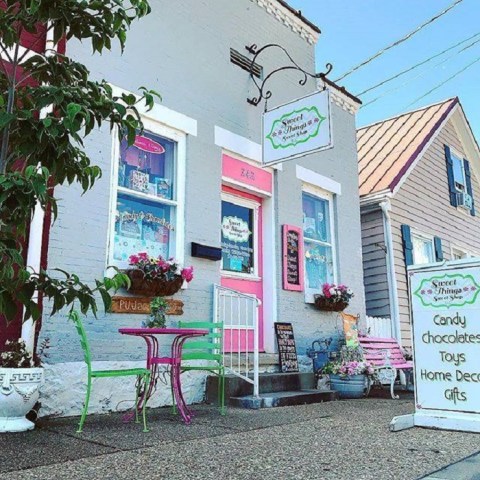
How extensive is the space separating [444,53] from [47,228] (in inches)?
330

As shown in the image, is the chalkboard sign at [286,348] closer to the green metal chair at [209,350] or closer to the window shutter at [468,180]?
the green metal chair at [209,350]

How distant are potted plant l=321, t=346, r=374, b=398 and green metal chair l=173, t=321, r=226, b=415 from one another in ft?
5.48

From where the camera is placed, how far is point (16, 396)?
12.1ft

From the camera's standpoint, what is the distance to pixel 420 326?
4.44 m

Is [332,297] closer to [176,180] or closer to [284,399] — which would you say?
[284,399]

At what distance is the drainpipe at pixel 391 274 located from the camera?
8.98 metres

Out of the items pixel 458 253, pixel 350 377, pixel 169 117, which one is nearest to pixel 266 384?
pixel 350 377

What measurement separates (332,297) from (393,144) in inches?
219

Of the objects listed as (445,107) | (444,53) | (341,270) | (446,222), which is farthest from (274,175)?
(445,107)

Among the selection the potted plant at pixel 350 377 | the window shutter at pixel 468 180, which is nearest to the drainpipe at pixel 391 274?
the potted plant at pixel 350 377

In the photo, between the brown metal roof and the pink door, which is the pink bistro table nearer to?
the pink door

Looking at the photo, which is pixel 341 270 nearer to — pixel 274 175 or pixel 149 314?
pixel 274 175

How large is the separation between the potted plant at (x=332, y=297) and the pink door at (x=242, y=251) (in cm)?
96

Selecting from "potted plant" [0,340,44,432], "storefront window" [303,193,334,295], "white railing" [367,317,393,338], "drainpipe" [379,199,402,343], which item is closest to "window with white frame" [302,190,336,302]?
"storefront window" [303,193,334,295]
